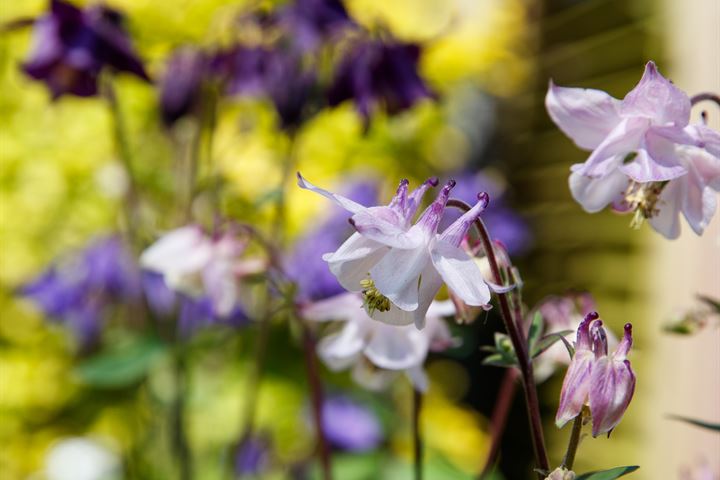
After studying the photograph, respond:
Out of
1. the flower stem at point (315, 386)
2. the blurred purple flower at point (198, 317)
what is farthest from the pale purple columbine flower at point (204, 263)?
the blurred purple flower at point (198, 317)

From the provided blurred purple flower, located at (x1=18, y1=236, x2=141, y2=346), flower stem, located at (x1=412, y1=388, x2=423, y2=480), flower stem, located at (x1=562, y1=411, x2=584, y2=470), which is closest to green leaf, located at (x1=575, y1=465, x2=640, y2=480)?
flower stem, located at (x1=562, y1=411, x2=584, y2=470)

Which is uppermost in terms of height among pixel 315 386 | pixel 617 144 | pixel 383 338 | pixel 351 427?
pixel 617 144

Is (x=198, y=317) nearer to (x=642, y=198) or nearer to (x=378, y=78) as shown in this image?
(x=378, y=78)

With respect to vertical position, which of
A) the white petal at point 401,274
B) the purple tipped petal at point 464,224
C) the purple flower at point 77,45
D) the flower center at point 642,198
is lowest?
the purple flower at point 77,45

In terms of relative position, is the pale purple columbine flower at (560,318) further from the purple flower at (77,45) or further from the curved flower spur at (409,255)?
the purple flower at (77,45)

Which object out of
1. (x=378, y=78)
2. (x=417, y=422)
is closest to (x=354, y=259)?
(x=417, y=422)
